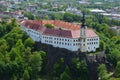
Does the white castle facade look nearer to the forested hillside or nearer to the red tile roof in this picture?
the red tile roof

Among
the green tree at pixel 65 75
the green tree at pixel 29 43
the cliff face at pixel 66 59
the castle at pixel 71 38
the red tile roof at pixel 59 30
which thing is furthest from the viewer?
the green tree at pixel 29 43

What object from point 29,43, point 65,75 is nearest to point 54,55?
point 29,43

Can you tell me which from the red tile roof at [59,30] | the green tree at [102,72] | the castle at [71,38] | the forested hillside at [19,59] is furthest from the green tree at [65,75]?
the red tile roof at [59,30]

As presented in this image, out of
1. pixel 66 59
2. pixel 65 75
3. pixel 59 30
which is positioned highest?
pixel 59 30

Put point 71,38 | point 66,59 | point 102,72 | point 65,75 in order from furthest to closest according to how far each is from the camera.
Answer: point 71,38
point 66,59
point 65,75
point 102,72

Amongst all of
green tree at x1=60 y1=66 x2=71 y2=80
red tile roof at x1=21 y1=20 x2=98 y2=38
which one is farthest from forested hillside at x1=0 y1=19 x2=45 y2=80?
green tree at x1=60 y1=66 x2=71 y2=80

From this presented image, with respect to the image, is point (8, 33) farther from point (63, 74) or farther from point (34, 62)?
point (63, 74)

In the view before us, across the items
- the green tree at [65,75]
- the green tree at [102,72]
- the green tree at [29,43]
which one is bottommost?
the green tree at [65,75]

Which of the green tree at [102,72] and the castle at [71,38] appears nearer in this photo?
the green tree at [102,72]

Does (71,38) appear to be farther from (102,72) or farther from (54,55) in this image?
(102,72)

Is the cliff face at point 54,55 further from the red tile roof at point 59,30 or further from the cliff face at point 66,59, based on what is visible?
the red tile roof at point 59,30

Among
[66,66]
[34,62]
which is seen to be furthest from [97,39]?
[34,62]
